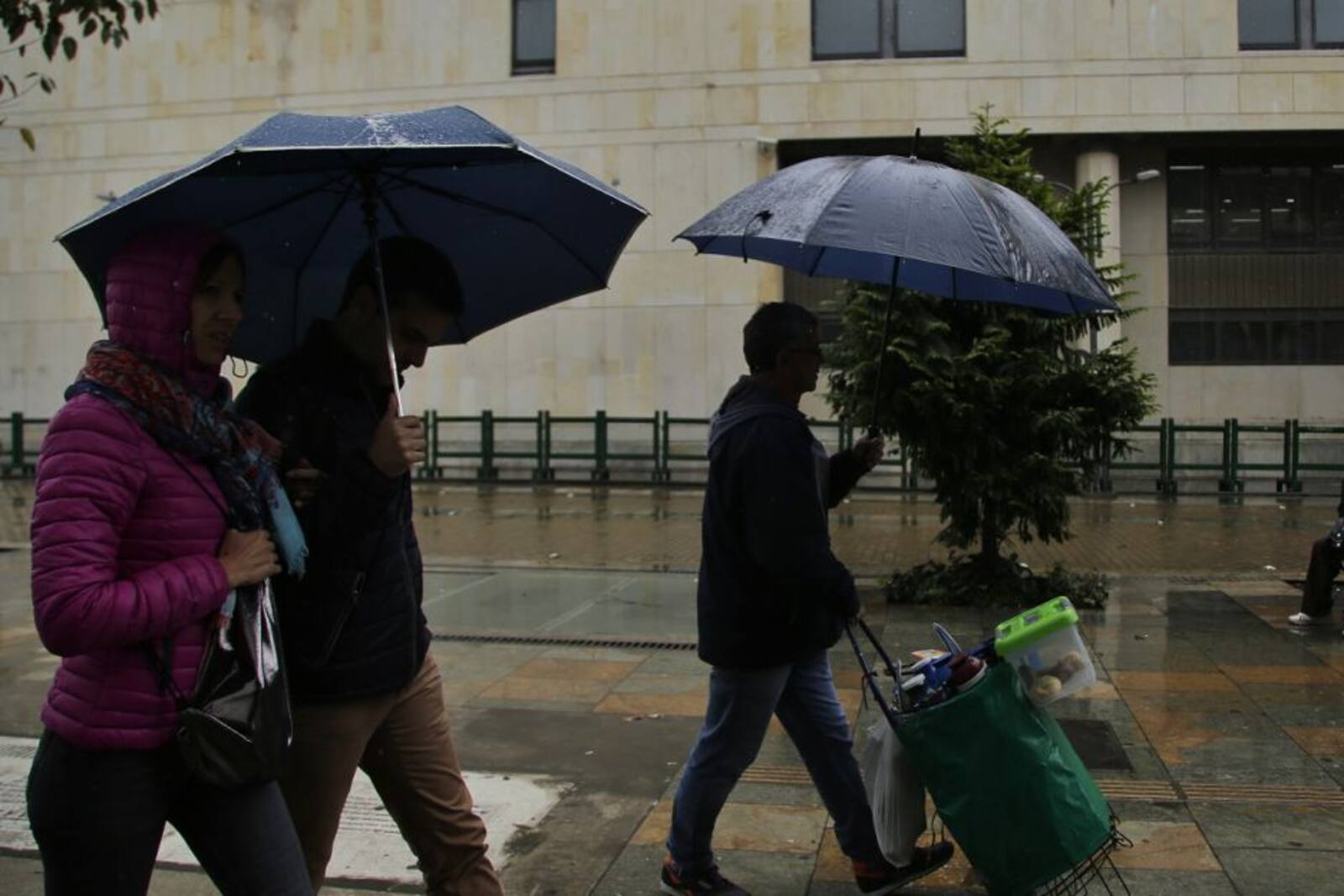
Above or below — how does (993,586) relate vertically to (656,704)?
above

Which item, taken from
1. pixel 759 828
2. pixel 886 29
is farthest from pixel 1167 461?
pixel 759 828

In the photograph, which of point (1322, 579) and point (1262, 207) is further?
point (1262, 207)

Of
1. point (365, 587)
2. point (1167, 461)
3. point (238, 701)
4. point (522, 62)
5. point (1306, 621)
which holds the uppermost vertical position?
point (522, 62)

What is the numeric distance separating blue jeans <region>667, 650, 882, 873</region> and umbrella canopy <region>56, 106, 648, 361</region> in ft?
4.29

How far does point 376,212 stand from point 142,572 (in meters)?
1.22

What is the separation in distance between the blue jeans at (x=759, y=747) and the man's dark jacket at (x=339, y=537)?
1.26 m

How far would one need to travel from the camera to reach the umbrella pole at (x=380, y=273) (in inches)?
112

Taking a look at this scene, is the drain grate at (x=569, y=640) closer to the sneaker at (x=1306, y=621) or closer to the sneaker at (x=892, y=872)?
the sneaker at (x=1306, y=621)

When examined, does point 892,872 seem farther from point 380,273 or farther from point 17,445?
point 17,445

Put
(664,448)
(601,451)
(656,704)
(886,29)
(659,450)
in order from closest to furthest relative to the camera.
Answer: (656,704) < (664,448) < (659,450) < (601,451) < (886,29)

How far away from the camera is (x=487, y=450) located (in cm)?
2398

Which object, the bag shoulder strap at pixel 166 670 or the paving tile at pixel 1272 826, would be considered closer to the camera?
the bag shoulder strap at pixel 166 670

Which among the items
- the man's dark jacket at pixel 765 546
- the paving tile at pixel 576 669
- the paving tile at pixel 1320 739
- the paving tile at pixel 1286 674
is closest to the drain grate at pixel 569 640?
the paving tile at pixel 576 669

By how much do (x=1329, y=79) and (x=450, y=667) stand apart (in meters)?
23.7
